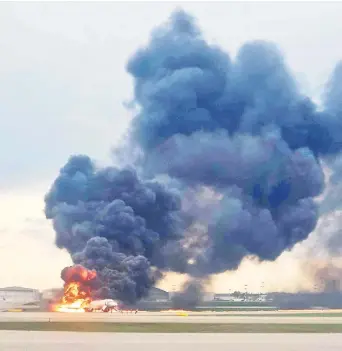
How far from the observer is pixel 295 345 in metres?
41.3

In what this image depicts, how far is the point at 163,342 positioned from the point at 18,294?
10524cm

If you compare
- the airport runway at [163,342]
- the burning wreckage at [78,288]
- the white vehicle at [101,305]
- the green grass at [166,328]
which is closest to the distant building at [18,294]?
the burning wreckage at [78,288]

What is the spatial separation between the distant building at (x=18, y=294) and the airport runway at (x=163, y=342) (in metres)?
82.1

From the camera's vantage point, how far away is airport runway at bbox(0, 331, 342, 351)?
39375 mm

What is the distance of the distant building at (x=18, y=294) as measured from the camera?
133m

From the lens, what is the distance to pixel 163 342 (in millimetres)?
43156

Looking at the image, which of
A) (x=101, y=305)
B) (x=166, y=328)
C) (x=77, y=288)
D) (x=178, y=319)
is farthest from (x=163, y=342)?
(x=77, y=288)

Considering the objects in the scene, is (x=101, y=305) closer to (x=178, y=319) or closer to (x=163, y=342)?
(x=178, y=319)

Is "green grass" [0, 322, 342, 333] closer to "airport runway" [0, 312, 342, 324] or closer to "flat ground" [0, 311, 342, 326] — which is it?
"flat ground" [0, 311, 342, 326]

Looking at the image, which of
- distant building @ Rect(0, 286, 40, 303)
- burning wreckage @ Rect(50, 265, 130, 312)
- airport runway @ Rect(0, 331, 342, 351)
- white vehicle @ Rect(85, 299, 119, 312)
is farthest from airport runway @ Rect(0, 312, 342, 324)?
distant building @ Rect(0, 286, 40, 303)

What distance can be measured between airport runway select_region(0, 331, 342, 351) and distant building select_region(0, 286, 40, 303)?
8212cm

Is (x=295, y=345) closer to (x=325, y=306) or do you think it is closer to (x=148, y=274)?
(x=148, y=274)

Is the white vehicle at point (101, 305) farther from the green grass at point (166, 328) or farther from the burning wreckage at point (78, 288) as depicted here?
the green grass at point (166, 328)

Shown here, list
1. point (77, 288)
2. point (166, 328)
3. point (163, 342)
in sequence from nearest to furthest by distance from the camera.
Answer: point (163, 342), point (166, 328), point (77, 288)
